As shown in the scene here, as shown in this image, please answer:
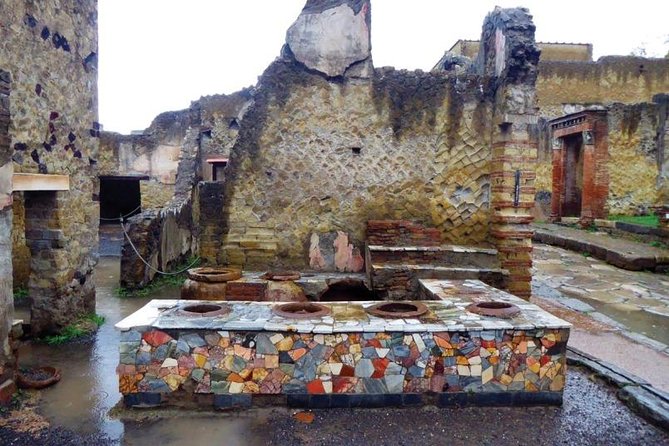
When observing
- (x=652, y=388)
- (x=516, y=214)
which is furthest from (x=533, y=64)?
(x=652, y=388)

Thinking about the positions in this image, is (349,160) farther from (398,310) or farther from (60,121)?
(60,121)

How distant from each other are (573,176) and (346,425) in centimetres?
1611

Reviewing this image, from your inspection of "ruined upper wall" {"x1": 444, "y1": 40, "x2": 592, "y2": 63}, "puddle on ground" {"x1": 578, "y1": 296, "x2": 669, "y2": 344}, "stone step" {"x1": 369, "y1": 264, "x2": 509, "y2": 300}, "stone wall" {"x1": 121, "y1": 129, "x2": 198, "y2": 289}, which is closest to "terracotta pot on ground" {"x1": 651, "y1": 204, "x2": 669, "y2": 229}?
"puddle on ground" {"x1": 578, "y1": 296, "x2": 669, "y2": 344}

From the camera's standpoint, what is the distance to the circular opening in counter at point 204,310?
3982mm

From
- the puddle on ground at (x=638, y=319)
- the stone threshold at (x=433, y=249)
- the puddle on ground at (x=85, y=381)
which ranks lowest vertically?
the puddle on ground at (x=85, y=381)

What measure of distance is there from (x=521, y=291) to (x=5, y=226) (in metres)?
5.56

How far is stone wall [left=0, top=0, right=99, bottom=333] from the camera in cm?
481

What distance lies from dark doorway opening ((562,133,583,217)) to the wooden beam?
1540 centimetres

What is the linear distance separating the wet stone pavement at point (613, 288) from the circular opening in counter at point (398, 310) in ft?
9.82

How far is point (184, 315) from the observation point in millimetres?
3967

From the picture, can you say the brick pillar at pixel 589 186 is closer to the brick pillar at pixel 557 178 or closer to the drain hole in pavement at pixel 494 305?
the brick pillar at pixel 557 178

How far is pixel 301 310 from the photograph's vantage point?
4.27m

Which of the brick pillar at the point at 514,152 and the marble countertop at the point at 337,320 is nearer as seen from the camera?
the marble countertop at the point at 337,320

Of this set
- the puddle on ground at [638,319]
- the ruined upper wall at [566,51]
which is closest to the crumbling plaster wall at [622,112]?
the ruined upper wall at [566,51]
